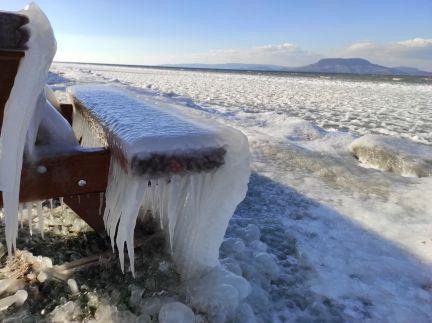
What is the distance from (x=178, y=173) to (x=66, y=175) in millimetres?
476

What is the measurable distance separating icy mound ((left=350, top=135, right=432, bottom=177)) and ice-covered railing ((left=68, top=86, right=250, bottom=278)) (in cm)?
315

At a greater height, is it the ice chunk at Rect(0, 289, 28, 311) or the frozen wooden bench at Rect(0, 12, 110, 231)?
the frozen wooden bench at Rect(0, 12, 110, 231)

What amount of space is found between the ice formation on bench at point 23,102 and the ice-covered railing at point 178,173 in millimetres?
321

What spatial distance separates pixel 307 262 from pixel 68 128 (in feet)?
5.06

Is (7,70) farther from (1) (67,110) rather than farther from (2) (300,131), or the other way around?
(2) (300,131)

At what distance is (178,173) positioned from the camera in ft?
4.44

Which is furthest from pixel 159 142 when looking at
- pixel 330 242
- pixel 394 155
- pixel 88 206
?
pixel 394 155

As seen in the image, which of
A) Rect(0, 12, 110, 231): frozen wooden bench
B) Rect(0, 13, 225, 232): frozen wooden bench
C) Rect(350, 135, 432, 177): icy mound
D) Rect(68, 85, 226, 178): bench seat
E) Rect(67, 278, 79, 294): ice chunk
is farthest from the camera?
Rect(350, 135, 432, 177): icy mound

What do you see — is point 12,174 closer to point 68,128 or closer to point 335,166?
point 68,128

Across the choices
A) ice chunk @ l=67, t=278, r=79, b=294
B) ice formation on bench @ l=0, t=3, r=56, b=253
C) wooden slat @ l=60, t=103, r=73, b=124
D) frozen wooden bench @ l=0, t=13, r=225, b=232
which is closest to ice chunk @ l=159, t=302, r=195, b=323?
ice chunk @ l=67, t=278, r=79, b=294

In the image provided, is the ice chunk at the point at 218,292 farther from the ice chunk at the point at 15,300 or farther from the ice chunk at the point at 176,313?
the ice chunk at the point at 15,300

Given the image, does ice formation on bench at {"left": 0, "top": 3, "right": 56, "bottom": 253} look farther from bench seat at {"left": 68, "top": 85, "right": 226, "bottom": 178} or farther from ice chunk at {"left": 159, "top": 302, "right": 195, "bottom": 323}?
ice chunk at {"left": 159, "top": 302, "right": 195, "bottom": 323}

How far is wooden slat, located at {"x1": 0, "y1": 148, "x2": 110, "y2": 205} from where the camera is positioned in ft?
4.68

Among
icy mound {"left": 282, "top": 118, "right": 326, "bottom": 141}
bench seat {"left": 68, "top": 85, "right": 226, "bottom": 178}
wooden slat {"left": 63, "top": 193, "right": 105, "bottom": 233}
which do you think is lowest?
icy mound {"left": 282, "top": 118, "right": 326, "bottom": 141}
